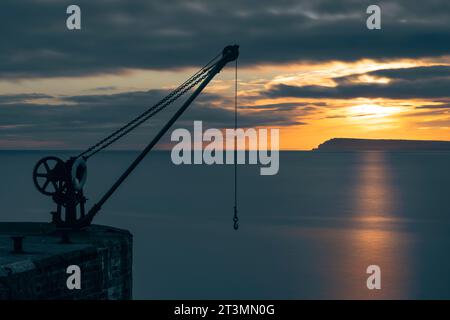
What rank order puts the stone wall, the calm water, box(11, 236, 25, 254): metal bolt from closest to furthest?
the stone wall
box(11, 236, 25, 254): metal bolt
the calm water

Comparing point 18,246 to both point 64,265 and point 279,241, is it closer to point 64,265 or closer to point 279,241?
point 64,265

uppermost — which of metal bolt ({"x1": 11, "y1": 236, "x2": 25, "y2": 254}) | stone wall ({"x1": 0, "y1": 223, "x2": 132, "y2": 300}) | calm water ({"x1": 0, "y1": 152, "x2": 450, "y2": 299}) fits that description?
metal bolt ({"x1": 11, "y1": 236, "x2": 25, "y2": 254})

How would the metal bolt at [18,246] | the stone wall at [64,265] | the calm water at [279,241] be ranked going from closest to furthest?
the stone wall at [64,265], the metal bolt at [18,246], the calm water at [279,241]

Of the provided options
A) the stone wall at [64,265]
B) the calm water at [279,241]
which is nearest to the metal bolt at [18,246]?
the stone wall at [64,265]

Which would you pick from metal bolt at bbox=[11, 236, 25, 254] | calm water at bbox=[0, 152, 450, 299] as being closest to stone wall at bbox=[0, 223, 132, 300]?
metal bolt at bbox=[11, 236, 25, 254]

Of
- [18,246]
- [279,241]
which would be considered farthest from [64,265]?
[279,241]

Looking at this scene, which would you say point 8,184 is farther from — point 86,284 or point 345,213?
point 86,284

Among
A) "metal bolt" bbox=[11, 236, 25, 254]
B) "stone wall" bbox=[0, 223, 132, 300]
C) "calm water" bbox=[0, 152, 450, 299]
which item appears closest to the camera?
"stone wall" bbox=[0, 223, 132, 300]

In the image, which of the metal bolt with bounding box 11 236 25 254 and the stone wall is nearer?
the stone wall

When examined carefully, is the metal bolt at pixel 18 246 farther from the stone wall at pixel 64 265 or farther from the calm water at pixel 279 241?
the calm water at pixel 279 241

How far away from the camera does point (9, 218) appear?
5962 centimetres

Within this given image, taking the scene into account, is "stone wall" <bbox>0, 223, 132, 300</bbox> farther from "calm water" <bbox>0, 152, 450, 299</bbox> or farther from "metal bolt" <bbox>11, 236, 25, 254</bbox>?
"calm water" <bbox>0, 152, 450, 299</bbox>
